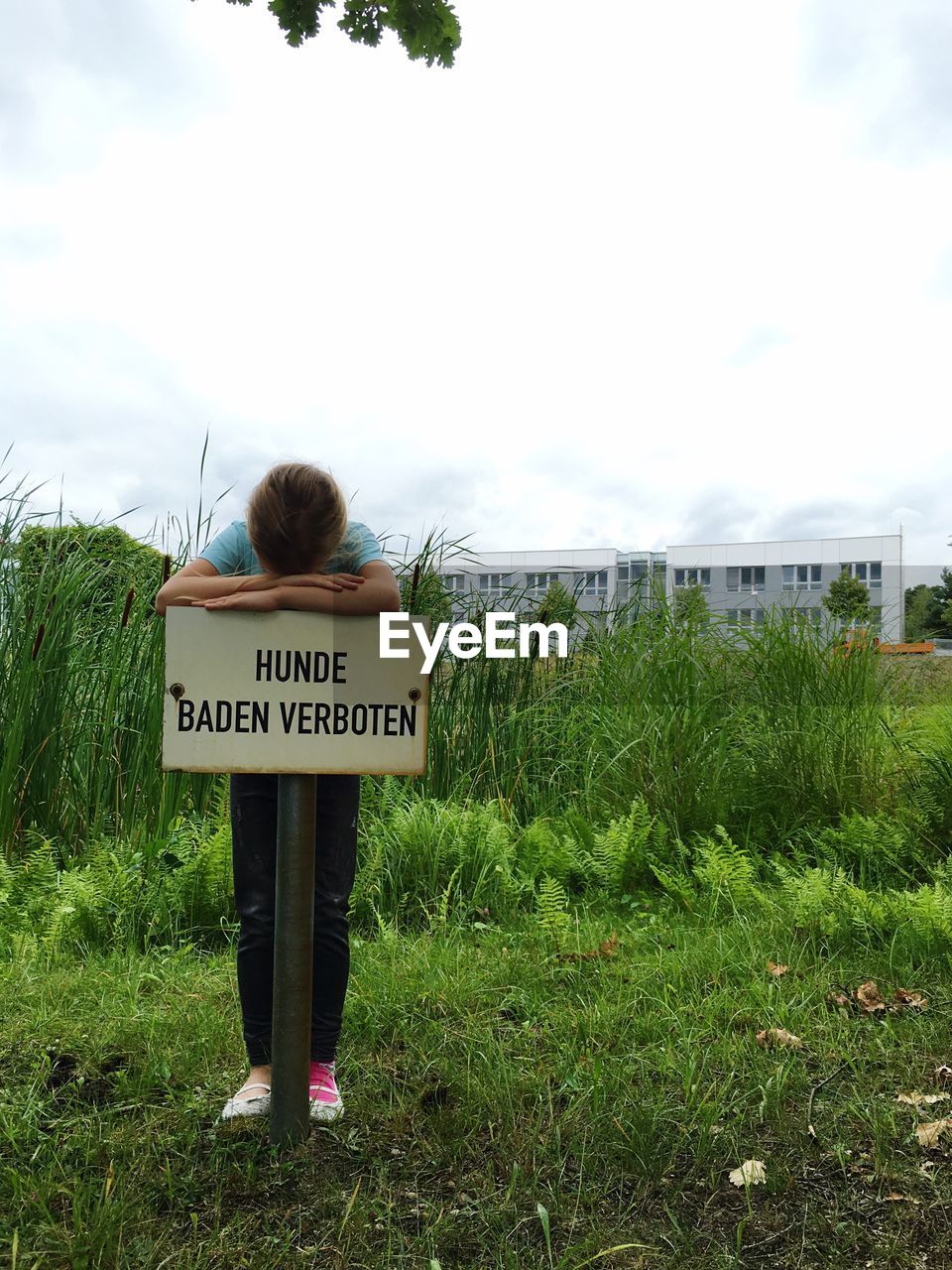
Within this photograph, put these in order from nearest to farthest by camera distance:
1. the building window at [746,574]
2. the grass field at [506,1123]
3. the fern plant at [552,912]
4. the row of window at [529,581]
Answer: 1. the grass field at [506,1123]
2. the fern plant at [552,912]
3. the row of window at [529,581]
4. the building window at [746,574]

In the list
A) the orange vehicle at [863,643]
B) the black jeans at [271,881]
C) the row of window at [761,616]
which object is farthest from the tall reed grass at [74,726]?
the orange vehicle at [863,643]

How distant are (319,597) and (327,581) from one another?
1.7 inches

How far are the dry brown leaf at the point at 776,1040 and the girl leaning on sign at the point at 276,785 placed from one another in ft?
4.06

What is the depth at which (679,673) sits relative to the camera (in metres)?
5.84

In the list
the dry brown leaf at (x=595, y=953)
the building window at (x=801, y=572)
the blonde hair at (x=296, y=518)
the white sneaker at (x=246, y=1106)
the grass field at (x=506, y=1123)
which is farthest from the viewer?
the building window at (x=801, y=572)

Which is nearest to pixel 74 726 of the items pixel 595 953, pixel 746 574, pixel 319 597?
pixel 595 953

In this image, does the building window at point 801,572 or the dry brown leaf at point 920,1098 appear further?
the building window at point 801,572

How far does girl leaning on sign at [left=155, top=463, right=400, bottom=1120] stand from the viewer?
2328 millimetres

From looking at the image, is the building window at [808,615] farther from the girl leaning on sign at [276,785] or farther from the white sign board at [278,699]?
the white sign board at [278,699]

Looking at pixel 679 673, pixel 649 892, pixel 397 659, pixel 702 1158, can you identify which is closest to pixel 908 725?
pixel 679 673

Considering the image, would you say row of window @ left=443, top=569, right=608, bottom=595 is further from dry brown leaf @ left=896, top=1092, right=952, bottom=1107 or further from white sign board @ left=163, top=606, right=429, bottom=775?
dry brown leaf @ left=896, top=1092, right=952, bottom=1107

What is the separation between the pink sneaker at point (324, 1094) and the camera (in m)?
2.48

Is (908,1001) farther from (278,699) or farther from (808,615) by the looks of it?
(808,615)

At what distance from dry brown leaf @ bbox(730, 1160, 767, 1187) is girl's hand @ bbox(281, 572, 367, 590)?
1.63 metres
